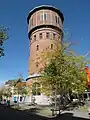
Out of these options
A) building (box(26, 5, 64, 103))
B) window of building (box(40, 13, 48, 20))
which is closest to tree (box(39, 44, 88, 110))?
building (box(26, 5, 64, 103))

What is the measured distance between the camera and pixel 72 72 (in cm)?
2436

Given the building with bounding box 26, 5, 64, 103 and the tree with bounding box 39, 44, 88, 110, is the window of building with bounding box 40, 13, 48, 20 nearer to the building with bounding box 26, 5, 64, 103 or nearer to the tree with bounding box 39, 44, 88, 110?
the building with bounding box 26, 5, 64, 103

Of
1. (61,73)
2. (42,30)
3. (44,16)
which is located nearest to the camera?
(61,73)

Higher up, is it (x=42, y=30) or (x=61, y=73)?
(x=42, y=30)

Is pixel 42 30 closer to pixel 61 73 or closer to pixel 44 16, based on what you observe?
pixel 44 16

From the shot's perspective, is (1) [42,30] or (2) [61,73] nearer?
(2) [61,73]

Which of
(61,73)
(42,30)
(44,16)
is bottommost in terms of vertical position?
(61,73)

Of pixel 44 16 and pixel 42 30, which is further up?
pixel 44 16

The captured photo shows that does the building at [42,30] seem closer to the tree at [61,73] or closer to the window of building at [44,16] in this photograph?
the window of building at [44,16]

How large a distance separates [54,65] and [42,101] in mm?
23323

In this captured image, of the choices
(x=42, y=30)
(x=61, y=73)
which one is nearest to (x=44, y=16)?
(x=42, y=30)

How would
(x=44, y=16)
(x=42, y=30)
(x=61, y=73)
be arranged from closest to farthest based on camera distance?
1. (x=61, y=73)
2. (x=42, y=30)
3. (x=44, y=16)

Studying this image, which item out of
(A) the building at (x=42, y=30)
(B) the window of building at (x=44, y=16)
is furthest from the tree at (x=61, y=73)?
(B) the window of building at (x=44, y=16)

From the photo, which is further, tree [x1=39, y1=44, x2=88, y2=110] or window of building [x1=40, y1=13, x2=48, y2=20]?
window of building [x1=40, y1=13, x2=48, y2=20]
